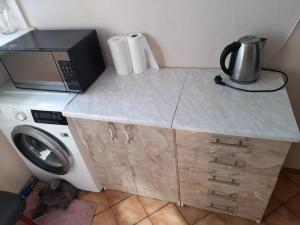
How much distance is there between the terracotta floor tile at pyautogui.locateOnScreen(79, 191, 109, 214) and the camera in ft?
5.92

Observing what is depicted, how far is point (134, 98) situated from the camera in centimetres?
139

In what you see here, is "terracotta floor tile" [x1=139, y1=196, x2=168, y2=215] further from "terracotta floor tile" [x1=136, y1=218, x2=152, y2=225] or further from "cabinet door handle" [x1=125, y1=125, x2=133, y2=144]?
"cabinet door handle" [x1=125, y1=125, x2=133, y2=144]

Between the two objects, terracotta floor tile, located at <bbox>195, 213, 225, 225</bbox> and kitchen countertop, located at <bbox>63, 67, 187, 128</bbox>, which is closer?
kitchen countertop, located at <bbox>63, 67, 187, 128</bbox>

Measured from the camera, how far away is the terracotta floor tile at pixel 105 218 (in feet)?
5.61

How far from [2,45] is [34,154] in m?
0.82

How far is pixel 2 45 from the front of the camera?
150 centimetres

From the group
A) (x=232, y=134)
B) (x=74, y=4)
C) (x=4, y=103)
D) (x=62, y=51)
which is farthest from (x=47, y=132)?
(x=232, y=134)

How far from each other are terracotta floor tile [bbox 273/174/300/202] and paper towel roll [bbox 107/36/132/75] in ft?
4.57

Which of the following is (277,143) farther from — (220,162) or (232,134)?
(220,162)

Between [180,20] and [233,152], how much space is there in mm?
818

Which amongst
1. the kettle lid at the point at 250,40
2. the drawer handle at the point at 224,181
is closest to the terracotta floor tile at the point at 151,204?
the drawer handle at the point at 224,181

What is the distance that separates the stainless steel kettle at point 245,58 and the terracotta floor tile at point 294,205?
0.95 meters

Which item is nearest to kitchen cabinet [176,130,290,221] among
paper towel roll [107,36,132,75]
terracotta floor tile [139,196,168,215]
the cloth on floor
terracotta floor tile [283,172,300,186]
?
terracotta floor tile [139,196,168,215]

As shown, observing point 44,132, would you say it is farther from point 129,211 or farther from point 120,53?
point 129,211
